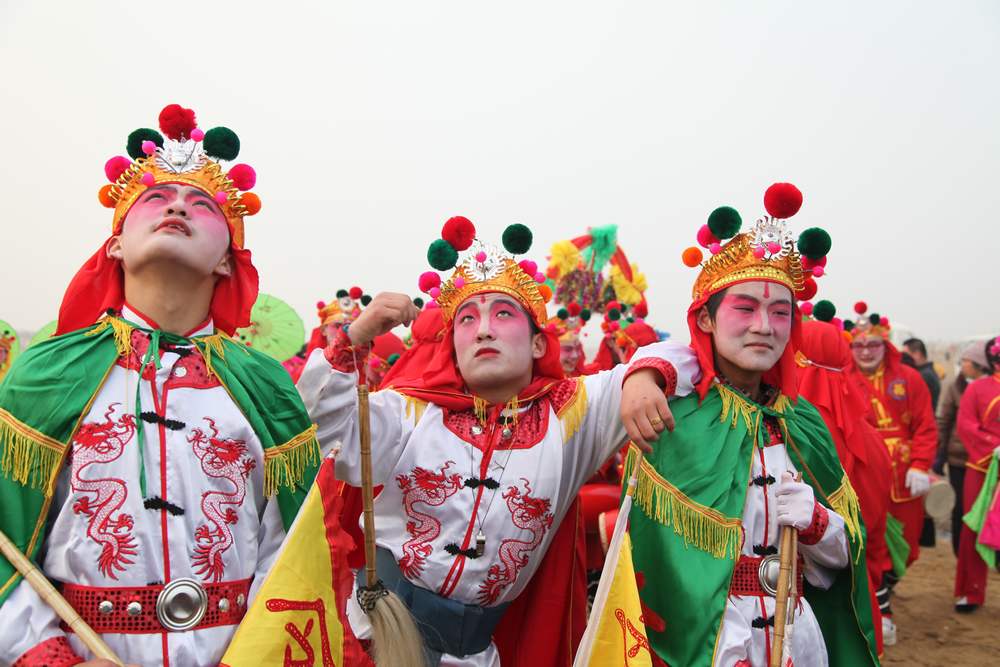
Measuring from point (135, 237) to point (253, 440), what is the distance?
2.56 feet

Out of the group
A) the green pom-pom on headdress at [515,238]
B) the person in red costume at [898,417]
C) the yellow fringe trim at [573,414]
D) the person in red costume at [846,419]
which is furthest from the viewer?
the person in red costume at [898,417]

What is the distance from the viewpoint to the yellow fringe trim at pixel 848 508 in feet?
11.5

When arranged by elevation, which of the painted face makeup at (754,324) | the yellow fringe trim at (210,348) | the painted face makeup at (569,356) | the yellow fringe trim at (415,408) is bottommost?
the yellow fringe trim at (415,408)

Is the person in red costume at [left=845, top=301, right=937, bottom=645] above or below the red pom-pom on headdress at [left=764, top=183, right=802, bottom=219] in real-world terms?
below

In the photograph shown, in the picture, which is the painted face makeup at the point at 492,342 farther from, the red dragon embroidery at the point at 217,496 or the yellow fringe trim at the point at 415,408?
the red dragon embroidery at the point at 217,496

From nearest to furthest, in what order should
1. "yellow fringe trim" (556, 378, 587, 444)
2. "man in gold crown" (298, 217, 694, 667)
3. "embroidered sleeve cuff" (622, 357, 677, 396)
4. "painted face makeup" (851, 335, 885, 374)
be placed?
1. "embroidered sleeve cuff" (622, 357, 677, 396)
2. "man in gold crown" (298, 217, 694, 667)
3. "yellow fringe trim" (556, 378, 587, 444)
4. "painted face makeup" (851, 335, 885, 374)

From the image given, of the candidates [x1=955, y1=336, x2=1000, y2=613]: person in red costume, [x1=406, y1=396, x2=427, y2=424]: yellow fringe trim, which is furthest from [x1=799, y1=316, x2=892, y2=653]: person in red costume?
[x1=955, y1=336, x2=1000, y2=613]: person in red costume

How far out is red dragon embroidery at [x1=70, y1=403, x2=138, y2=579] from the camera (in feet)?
8.10

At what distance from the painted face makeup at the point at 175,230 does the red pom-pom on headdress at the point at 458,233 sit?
1.41 metres

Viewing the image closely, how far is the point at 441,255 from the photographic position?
4.14 meters

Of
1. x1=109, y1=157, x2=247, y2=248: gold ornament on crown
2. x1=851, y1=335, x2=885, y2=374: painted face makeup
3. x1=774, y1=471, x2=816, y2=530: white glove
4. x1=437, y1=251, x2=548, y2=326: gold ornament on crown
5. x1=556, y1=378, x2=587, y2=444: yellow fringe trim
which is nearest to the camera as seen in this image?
x1=109, y1=157, x2=247, y2=248: gold ornament on crown

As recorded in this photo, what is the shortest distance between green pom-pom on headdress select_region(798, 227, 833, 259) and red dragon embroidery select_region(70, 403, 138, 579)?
2.77 m

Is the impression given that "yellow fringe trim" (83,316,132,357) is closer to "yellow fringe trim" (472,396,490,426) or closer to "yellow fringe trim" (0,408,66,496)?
"yellow fringe trim" (0,408,66,496)

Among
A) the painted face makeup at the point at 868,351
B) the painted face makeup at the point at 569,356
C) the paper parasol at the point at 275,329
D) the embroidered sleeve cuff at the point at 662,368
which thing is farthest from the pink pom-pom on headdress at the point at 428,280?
the painted face makeup at the point at 868,351
